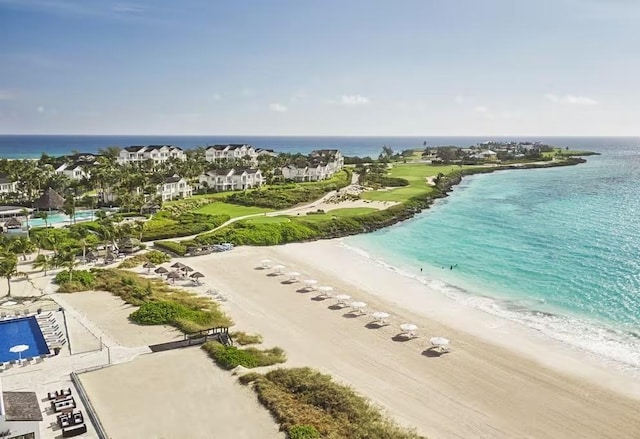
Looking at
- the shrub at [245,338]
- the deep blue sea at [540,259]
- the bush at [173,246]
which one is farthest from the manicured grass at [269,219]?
the shrub at [245,338]

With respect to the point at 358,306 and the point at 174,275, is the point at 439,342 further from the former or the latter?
the point at 174,275

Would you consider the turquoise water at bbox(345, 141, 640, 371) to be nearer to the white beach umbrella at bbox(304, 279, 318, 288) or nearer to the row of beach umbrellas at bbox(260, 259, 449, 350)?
the row of beach umbrellas at bbox(260, 259, 449, 350)

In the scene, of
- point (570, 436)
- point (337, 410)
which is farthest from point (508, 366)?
point (337, 410)

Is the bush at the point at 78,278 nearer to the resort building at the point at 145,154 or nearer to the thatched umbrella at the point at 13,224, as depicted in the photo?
the thatched umbrella at the point at 13,224

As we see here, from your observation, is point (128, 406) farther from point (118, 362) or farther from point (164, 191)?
point (164, 191)

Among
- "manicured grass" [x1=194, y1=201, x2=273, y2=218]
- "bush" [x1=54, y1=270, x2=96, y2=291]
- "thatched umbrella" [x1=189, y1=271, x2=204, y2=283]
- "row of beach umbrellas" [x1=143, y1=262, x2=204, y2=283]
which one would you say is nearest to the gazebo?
"manicured grass" [x1=194, y1=201, x2=273, y2=218]

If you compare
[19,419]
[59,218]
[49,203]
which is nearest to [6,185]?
[49,203]
